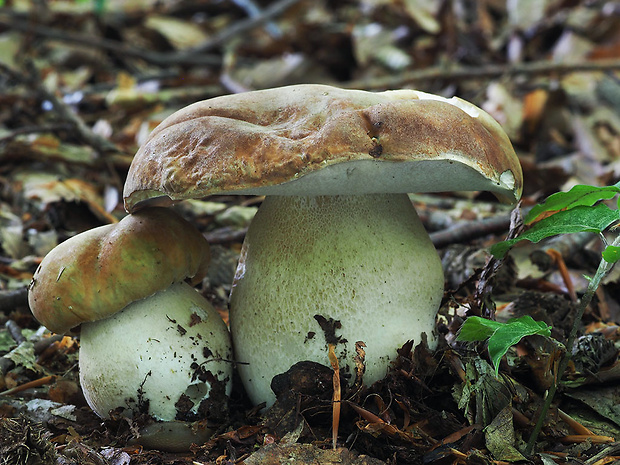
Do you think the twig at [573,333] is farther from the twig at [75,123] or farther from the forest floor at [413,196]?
the twig at [75,123]

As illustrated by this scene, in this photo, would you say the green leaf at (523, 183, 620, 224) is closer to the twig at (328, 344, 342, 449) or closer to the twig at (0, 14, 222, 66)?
the twig at (328, 344, 342, 449)

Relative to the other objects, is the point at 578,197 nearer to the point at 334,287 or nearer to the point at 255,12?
the point at 334,287

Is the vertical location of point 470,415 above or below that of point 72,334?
below

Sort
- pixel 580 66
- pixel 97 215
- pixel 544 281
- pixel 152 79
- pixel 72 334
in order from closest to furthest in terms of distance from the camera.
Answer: pixel 72 334, pixel 544 281, pixel 97 215, pixel 580 66, pixel 152 79

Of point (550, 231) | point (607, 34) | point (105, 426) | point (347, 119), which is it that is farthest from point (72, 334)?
point (607, 34)

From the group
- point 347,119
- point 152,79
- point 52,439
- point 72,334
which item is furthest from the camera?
point 152,79

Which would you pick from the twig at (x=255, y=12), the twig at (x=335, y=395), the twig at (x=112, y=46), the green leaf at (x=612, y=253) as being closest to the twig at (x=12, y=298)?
the twig at (x=335, y=395)

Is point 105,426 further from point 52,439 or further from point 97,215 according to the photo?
point 97,215
